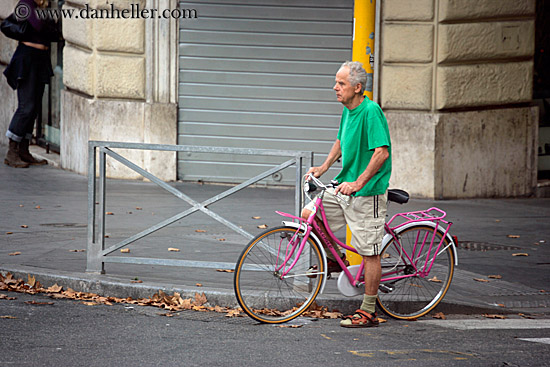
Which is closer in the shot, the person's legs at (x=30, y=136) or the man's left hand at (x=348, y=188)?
the man's left hand at (x=348, y=188)

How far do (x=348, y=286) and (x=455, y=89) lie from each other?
5709 mm

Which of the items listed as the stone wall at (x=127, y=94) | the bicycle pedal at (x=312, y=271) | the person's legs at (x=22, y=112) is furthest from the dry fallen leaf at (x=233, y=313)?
the person's legs at (x=22, y=112)

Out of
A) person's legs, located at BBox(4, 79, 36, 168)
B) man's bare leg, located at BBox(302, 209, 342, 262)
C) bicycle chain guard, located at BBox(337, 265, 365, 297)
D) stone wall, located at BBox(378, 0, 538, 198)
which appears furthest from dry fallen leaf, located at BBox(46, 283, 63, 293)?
person's legs, located at BBox(4, 79, 36, 168)

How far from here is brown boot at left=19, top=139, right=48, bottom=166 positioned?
13.3 m

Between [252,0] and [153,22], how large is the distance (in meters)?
1.30

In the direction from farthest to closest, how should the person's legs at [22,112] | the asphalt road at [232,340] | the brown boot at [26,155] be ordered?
the brown boot at [26,155], the person's legs at [22,112], the asphalt road at [232,340]

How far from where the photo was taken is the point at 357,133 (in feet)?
19.9

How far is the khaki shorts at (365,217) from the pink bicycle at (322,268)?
12cm

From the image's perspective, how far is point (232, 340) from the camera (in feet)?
18.7

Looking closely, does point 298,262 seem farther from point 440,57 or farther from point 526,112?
point 526,112

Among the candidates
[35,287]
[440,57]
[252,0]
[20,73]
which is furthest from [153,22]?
[35,287]

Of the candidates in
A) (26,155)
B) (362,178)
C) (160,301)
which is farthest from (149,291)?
(26,155)

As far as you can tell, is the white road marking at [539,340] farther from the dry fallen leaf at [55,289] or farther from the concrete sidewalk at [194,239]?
the dry fallen leaf at [55,289]

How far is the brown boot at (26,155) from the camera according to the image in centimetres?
1327
